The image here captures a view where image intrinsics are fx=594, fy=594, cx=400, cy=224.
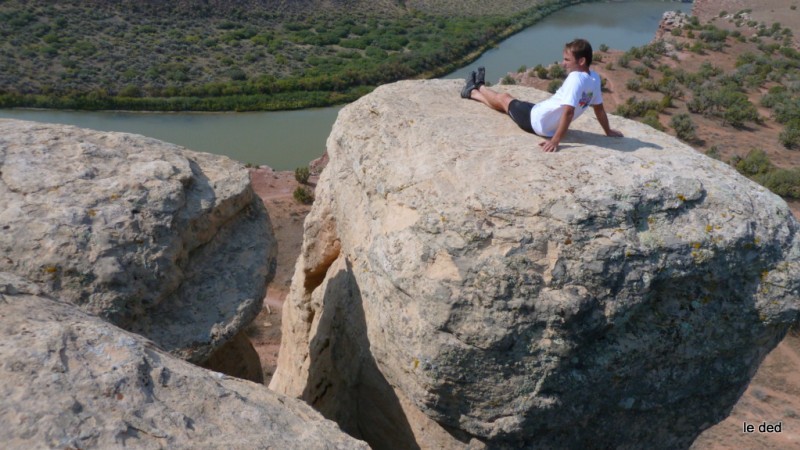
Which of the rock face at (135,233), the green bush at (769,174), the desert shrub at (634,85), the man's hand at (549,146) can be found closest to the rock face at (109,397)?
the rock face at (135,233)

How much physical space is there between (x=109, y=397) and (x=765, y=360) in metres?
14.2

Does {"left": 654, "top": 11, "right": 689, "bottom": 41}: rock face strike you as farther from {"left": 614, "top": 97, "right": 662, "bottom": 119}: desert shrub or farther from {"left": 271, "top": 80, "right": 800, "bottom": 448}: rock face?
{"left": 271, "top": 80, "right": 800, "bottom": 448}: rock face

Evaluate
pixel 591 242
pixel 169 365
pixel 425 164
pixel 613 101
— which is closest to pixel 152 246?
pixel 169 365

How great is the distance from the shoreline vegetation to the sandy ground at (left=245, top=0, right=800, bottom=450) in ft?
47.0

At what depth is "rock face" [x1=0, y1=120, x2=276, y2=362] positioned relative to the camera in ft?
16.4

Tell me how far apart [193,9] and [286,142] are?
81.9 feet

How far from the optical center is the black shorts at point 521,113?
6.04 meters

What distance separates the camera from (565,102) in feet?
19.0

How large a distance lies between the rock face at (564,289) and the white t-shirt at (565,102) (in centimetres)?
25

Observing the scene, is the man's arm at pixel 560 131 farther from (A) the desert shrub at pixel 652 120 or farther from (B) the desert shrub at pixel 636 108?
(B) the desert shrub at pixel 636 108

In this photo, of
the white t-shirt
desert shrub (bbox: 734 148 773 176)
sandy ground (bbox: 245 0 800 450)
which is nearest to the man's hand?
the white t-shirt

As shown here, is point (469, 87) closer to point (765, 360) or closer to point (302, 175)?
point (765, 360)

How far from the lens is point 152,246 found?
5.38 metres

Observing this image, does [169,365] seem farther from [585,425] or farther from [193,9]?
[193,9]
